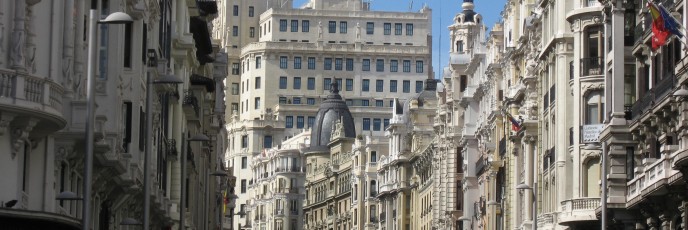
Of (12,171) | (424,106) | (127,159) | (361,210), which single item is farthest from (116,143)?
(361,210)

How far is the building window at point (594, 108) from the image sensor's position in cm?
8300

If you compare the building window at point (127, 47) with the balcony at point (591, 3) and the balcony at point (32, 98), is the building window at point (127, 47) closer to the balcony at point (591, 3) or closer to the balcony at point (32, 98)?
the balcony at point (32, 98)

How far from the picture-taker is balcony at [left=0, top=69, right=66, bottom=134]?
131ft

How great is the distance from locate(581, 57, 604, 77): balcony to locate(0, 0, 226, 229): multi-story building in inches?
614

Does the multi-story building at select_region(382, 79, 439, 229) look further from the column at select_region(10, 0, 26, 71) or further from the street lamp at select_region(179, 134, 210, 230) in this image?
the column at select_region(10, 0, 26, 71)

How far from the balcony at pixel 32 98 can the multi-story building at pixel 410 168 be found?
373 ft

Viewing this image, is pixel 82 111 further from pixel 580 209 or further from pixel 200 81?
pixel 200 81

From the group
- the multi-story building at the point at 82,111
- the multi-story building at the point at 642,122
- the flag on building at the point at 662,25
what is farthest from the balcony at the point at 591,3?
the flag on building at the point at 662,25

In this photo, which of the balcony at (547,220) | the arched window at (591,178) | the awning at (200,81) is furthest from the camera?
the awning at (200,81)

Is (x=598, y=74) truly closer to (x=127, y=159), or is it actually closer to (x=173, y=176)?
(x=173, y=176)

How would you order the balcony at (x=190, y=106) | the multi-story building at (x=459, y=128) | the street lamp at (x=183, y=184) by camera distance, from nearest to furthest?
the street lamp at (x=183, y=184) < the balcony at (x=190, y=106) < the multi-story building at (x=459, y=128)

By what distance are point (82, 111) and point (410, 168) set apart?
127m

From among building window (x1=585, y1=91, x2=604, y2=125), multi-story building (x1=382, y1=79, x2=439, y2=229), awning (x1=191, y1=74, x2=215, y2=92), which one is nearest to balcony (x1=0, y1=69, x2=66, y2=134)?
building window (x1=585, y1=91, x2=604, y2=125)

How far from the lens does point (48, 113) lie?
4116 centimetres
